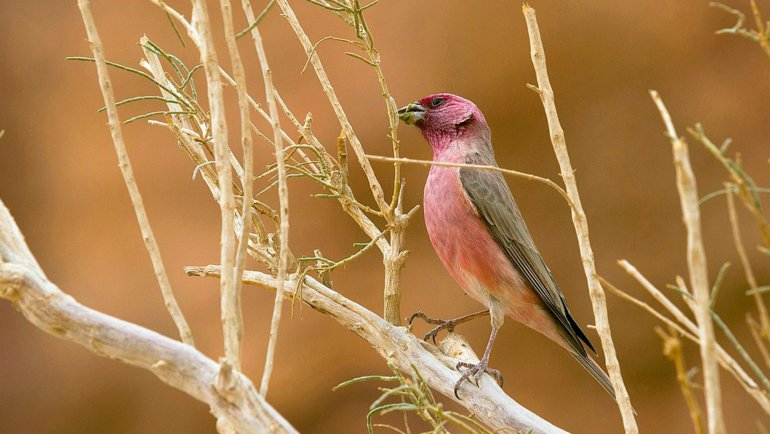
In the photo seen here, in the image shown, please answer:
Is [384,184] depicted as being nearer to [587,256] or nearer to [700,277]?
[587,256]

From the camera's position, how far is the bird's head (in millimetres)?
3848

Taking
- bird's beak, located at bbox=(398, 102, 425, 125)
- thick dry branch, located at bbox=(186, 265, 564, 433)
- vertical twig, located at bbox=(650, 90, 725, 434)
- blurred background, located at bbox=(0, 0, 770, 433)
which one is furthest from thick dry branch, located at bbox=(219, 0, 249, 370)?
blurred background, located at bbox=(0, 0, 770, 433)

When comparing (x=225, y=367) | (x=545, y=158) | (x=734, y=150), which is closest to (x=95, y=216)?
(x=545, y=158)

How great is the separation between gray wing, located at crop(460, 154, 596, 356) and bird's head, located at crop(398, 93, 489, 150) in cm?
24

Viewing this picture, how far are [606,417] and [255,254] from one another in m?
5.00

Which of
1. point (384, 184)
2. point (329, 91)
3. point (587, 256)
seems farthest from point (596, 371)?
point (384, 184)

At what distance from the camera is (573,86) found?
21.9 ft

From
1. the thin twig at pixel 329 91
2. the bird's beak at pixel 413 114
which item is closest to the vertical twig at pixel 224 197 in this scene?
the thin twig at pixel 329 91

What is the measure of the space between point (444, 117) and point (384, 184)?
9.08 feet

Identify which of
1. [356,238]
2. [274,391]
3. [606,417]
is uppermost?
[356,238]

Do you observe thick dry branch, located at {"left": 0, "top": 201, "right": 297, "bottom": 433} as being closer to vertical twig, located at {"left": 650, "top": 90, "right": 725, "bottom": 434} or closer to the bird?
vertical twig, located at {"left": 650, "top": 90, "right": 725, "bottom": 434}

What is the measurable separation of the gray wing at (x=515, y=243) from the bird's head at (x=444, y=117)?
244 mm

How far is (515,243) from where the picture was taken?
3654 mm

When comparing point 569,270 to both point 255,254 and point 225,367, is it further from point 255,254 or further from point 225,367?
point 225,367
